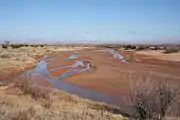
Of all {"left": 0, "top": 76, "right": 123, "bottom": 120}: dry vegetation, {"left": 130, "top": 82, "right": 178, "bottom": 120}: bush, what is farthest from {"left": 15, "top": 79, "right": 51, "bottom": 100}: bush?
{"left": 130, "top": 82, "right": 178, "bottom": 120}: bush

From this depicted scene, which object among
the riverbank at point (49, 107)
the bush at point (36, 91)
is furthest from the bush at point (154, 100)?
the bush at point (36, 91)

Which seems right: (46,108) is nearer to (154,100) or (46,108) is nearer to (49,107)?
(49,107)

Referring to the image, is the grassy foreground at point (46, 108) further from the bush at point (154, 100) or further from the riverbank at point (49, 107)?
the bush at point (154, 100)

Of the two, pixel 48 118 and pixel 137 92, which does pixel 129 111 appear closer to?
pixel 137 92

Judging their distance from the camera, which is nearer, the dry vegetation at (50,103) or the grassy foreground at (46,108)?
the grassy foreground at (46,108)

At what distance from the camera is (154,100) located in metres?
12.6

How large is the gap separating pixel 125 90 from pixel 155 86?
9191 millimetres

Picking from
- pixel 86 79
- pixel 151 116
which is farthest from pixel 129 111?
pixel 86 79

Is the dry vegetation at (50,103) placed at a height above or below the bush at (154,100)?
below

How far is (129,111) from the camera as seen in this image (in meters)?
15.8

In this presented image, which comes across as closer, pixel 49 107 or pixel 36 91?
pixel 49 107

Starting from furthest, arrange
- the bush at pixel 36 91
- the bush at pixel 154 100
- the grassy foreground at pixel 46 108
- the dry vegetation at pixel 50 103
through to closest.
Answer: the bush at pixel 36 91, the bush at pixel 154 100, the dry vegetation at pixel 50 103, the grassy foreground at pixel 46 108

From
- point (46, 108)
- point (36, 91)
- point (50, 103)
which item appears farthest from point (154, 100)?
point (36, 91)

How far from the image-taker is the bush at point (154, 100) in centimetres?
1243
